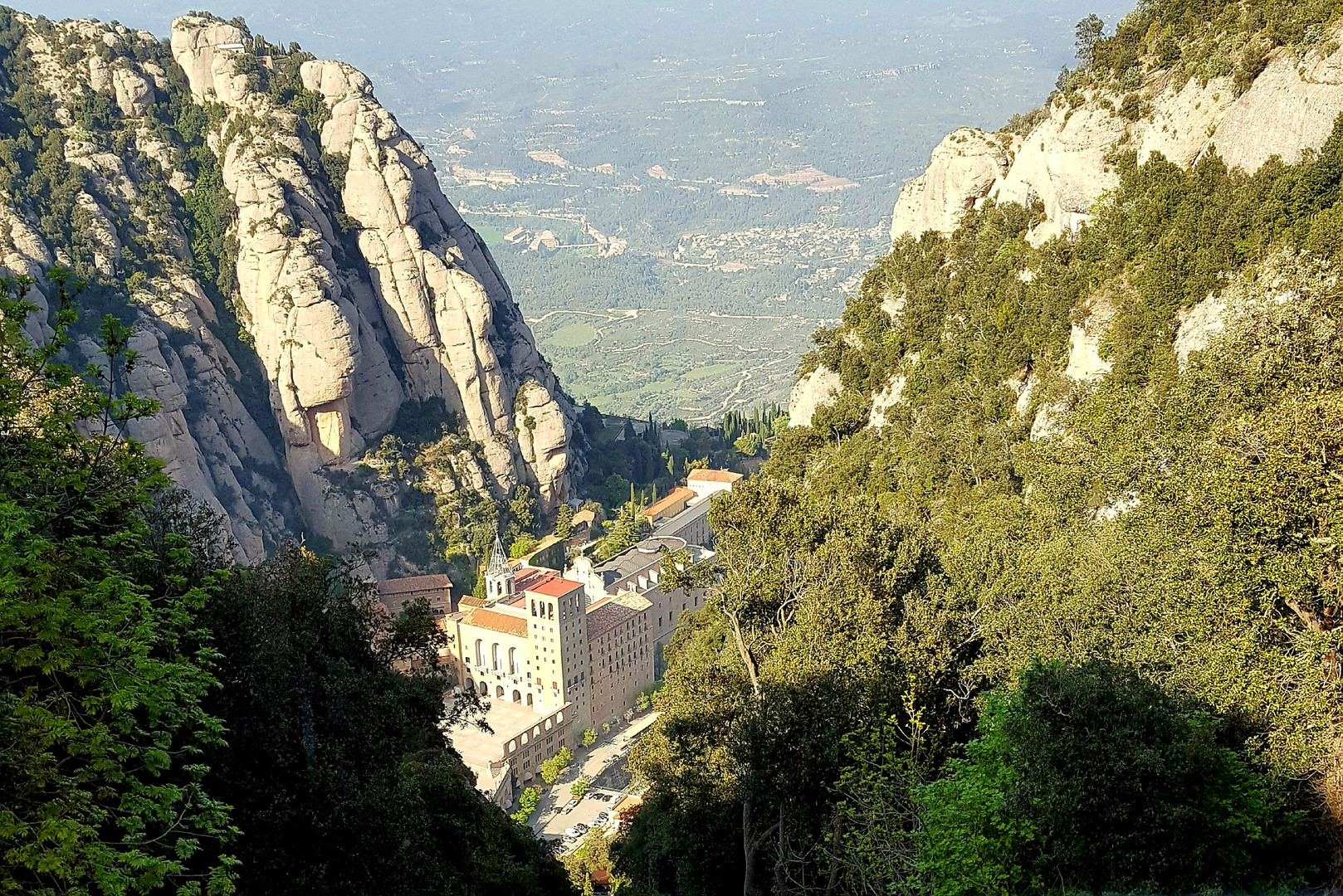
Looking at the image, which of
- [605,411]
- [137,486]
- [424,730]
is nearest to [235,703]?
[137,486]

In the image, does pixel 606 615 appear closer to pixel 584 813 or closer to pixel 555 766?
pixel 555 766

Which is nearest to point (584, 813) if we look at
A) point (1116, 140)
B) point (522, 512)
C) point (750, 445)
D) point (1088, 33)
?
point (1116, 140)

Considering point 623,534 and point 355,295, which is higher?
point 355,295

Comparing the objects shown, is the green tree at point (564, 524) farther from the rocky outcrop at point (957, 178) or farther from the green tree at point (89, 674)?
the green tree at point (89, 674)

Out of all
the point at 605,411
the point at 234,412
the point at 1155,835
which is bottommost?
the point at 605,411

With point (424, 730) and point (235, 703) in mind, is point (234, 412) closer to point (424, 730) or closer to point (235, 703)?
point (424, 730)

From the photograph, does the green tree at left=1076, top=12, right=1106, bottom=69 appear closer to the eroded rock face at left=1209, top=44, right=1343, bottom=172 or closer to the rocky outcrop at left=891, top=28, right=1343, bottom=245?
the rocky outcrop at left=891, top=28, right=1343, bottom=245
